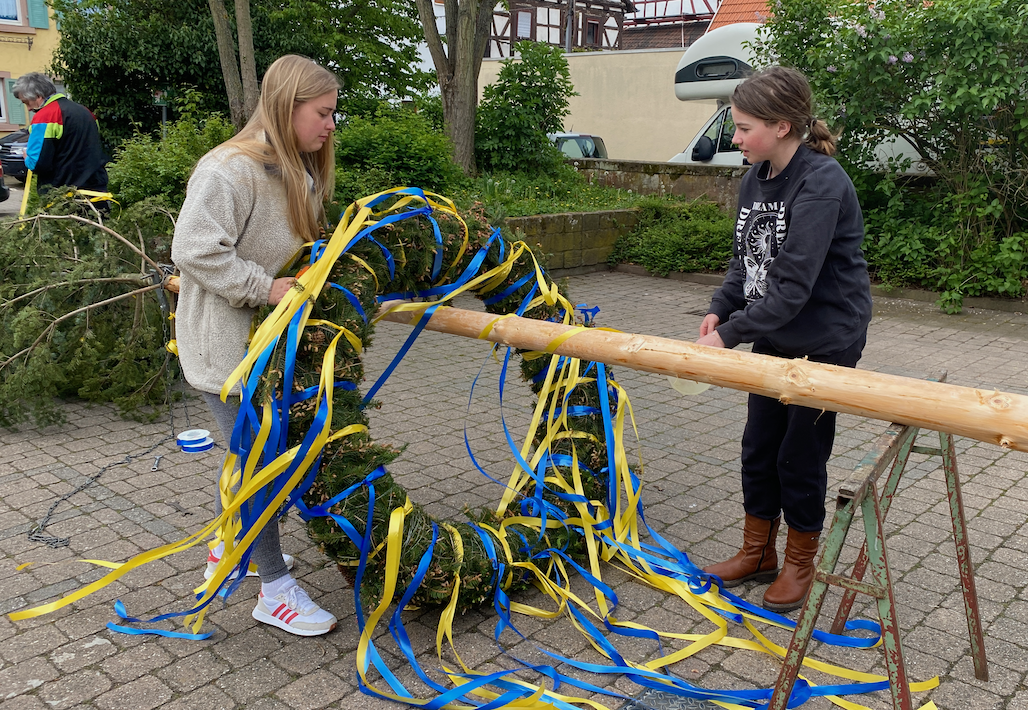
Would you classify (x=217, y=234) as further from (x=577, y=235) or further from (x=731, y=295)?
(x=577, y=235)

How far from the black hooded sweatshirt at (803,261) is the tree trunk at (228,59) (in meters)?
7.41

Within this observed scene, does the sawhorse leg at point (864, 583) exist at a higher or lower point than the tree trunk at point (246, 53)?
lower

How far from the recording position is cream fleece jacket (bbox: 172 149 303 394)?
283cm

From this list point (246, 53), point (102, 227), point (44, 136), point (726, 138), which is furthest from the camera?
point (726, 138)

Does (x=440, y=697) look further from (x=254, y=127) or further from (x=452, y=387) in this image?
(x=452, y=387)

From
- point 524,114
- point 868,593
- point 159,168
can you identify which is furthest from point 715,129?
point 868,593

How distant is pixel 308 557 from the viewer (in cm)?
378

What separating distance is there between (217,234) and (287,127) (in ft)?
1.44

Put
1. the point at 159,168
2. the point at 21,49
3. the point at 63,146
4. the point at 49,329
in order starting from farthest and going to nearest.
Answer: the point at 21,49
the point at 159,168
the point at 63,146
the point at 49,329

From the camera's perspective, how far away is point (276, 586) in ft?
10.5

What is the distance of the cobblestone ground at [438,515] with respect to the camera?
2922 mm

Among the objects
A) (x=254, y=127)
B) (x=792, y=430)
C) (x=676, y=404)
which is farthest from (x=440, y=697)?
(x=676, y=404)

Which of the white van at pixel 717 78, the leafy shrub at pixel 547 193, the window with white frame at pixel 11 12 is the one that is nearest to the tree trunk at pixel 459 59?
the leafy shrub at pixel 547 193

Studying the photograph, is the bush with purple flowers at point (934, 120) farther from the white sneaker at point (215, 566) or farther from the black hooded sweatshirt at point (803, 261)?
the white sneaker at point (215, 566)
